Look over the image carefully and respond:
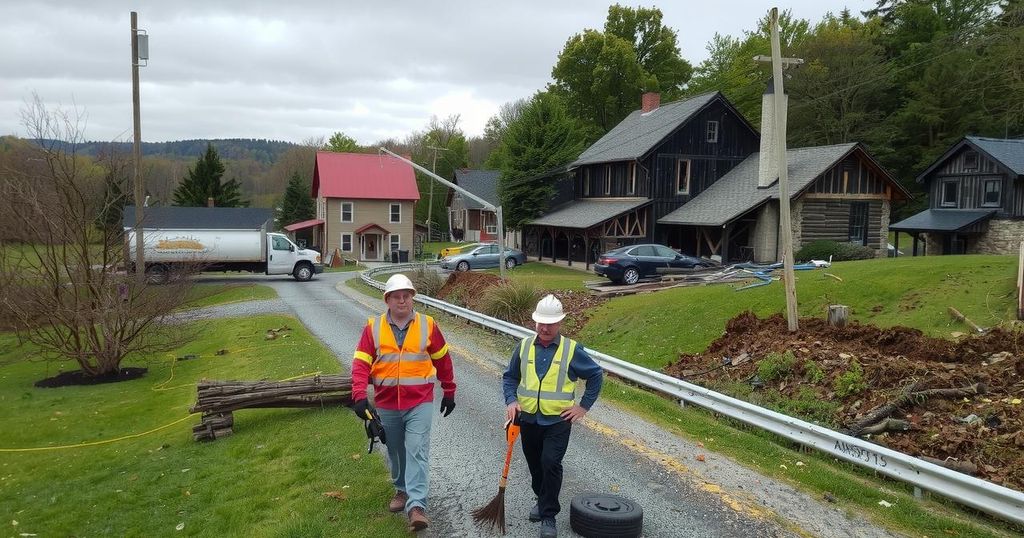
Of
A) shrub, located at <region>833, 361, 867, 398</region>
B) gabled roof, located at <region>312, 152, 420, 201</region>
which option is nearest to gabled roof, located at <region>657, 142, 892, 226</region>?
shrub, located at <region>833, 361, 867, 398</region>

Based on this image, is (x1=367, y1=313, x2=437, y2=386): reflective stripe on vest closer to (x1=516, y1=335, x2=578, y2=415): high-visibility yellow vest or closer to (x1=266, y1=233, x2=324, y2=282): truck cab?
(x1=516, y1=335, x2=578, y2=415): high-visibility yellow vest

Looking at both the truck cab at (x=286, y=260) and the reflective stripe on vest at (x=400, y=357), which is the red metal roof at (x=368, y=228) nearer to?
the truck cab at (x=286, y=260)

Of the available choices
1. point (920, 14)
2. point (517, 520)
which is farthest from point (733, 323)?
point (920, 14)

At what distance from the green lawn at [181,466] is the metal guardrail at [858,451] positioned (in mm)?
4567

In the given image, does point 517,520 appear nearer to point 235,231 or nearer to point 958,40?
point 235,231

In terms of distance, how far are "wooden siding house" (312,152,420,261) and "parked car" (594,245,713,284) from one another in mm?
29639

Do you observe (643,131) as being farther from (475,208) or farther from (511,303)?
(475,208)

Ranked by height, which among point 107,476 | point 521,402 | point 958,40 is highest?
point 958,40

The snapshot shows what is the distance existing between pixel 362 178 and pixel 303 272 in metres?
20.4

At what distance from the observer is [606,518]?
5785 mm

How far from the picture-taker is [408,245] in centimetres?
5403

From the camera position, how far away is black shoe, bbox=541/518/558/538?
5.83 m

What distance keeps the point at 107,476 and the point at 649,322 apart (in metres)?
11.0

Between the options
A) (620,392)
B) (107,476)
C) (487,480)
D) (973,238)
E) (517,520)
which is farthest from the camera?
(973,238)
